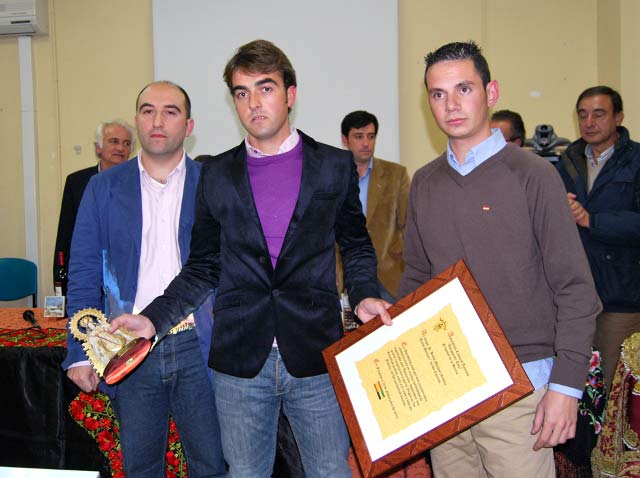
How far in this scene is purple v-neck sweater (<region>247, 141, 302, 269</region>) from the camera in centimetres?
178

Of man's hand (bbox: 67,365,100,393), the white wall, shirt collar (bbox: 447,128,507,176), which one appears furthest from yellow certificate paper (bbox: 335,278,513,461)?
the white wall

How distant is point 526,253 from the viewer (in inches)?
62.4

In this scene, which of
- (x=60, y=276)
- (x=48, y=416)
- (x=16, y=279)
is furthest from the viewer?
(x=16, y=279)

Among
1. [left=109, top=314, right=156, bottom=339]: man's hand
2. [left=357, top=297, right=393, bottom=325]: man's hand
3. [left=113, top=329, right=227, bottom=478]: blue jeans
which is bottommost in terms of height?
[left=113, top=329, right=227, bottom=478]: blue jeans

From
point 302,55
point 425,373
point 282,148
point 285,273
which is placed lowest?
point 425,373

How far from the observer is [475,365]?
4.70 ft

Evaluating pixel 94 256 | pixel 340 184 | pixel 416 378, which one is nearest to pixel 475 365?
pixel 416 378

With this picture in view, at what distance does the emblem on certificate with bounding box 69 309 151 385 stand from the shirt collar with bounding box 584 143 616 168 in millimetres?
2741

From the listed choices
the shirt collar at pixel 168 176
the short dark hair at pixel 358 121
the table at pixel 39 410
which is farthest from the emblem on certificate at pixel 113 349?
the short dark hair at pixel 358 121

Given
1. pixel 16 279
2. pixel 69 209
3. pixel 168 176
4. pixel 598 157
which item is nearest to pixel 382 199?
pixel 598 157

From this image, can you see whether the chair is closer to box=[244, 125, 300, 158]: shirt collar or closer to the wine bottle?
the wine bottle

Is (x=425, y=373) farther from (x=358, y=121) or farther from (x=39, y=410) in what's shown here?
(x=358, y=121)

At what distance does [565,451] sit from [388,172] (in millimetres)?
2106

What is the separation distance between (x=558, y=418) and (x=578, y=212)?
1.50m
